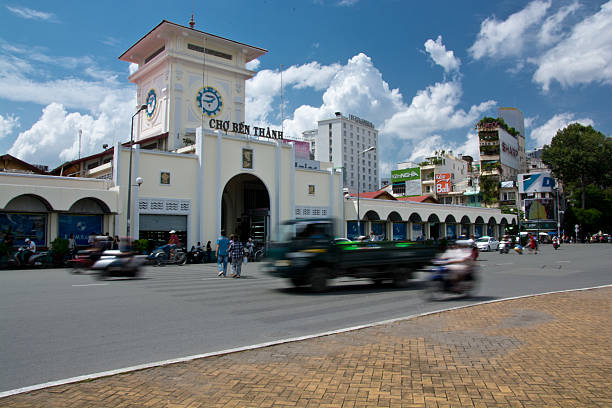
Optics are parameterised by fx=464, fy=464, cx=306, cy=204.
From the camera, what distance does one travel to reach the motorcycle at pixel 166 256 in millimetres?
25484

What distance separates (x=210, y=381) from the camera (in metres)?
4.91

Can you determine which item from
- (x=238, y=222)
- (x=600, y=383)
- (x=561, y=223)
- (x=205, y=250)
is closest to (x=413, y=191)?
(x=561, y=223)

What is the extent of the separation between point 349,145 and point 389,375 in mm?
139173

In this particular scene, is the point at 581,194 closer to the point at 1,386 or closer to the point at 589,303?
the point at 589,303

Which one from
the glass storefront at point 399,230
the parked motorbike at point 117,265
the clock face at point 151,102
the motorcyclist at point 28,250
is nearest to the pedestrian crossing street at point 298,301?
the parked motorbike at point 117,265

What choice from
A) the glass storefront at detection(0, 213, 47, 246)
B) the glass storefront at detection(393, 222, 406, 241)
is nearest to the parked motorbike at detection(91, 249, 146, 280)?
the glass storefront at detection(0, 213, 47, 246)

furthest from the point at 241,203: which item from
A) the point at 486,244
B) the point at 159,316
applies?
the point at 159,316

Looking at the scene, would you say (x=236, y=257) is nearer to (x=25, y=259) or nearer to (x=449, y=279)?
(x=449, y=279)

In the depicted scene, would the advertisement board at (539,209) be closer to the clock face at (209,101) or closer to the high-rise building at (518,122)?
the high-rise building at (518,122)

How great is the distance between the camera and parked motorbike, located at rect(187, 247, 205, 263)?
1117 inches

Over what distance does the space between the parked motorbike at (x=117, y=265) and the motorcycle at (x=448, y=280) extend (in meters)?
10.6

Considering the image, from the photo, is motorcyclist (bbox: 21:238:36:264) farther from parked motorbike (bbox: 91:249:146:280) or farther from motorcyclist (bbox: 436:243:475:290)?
motorcyclist (bbox: 436:243:475:290)

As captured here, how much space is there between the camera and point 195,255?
2850 centimetres

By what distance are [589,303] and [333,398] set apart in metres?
8.27
